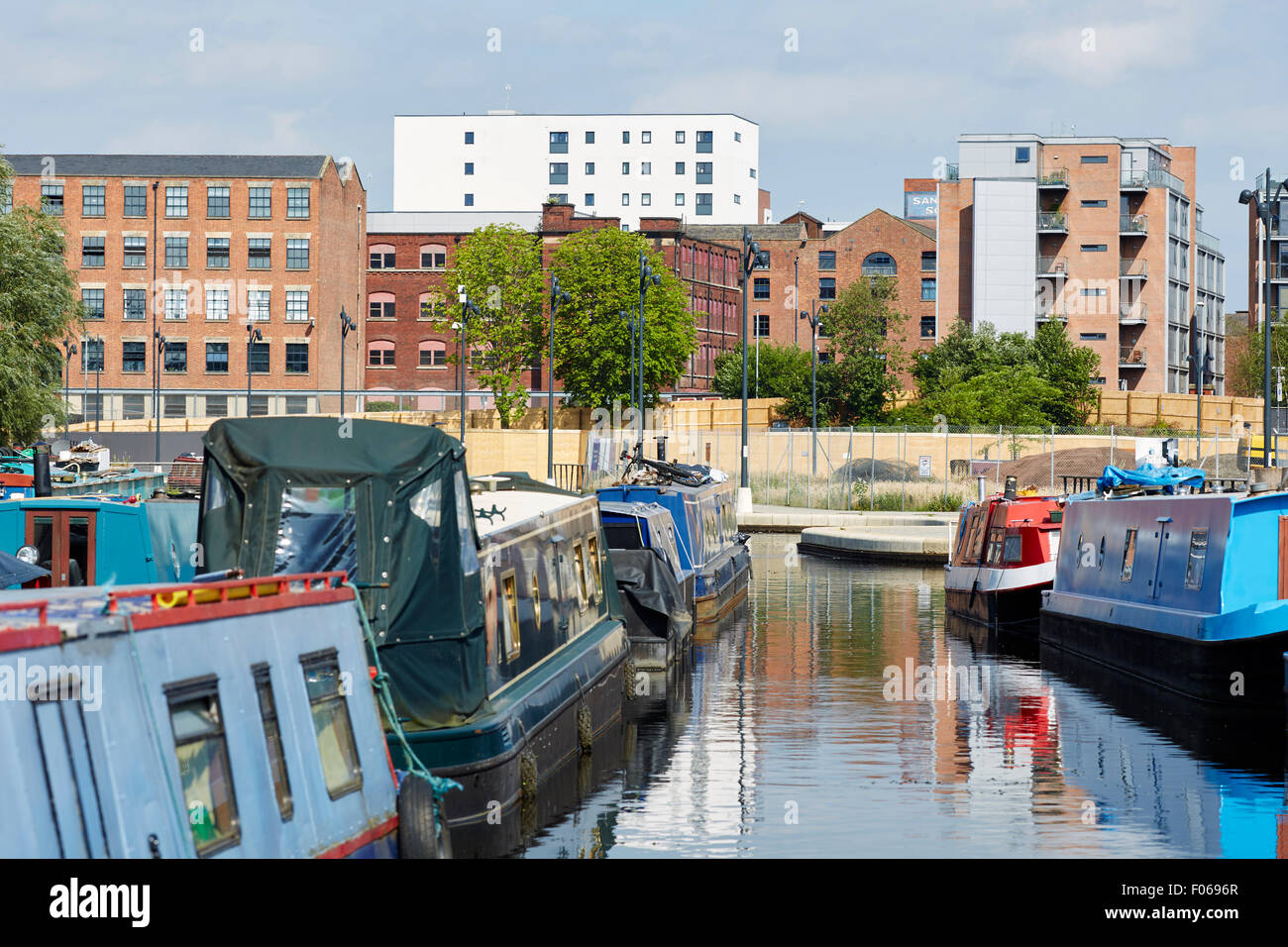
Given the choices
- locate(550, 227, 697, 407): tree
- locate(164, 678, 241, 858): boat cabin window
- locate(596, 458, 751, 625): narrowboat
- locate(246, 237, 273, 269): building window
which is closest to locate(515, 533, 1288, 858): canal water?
locate(596, 458, 751, 625): narrowboat

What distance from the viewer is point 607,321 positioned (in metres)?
77.8

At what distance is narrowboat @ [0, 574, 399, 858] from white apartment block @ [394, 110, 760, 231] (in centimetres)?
11532

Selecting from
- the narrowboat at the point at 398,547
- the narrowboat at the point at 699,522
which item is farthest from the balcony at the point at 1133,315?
the narrowboat at the point at 398,547

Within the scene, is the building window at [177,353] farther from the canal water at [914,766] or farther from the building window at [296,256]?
the canal water at [914,766]

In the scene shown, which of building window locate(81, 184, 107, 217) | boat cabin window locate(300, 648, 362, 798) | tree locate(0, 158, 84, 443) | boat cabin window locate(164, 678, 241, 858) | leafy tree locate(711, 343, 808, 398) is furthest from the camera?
leafy tree locate(711, 343, 808, 398)

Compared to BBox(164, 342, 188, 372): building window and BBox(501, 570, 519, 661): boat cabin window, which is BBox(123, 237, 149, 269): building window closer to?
BBox(164, 342, 188, 372): building window

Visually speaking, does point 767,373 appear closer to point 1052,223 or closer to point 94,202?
point 1052,223

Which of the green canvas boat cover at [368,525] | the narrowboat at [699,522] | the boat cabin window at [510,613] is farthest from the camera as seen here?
the narrowboat at [699,522]

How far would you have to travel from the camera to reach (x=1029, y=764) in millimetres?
16641

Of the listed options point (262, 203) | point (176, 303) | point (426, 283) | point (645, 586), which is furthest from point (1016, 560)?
point (426, 283)

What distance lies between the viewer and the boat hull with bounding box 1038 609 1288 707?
18.2m

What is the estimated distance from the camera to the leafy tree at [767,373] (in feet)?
287

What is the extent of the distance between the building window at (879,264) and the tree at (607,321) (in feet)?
85.0

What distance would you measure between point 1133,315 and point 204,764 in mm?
88542
